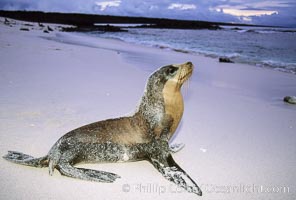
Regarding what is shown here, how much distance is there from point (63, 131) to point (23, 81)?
3.12m

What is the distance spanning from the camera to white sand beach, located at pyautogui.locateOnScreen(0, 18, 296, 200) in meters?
3.26

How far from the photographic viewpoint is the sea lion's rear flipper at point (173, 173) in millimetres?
3222

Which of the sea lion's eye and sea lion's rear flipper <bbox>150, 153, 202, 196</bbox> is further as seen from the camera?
the sea lion's eye

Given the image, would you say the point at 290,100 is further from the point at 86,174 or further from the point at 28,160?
the point at 28,160

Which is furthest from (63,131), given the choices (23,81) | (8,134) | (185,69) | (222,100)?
(222,100)

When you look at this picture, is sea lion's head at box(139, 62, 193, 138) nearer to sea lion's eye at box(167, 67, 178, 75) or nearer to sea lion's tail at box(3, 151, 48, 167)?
sea lion's eye at box(167, 67, 178, 75)

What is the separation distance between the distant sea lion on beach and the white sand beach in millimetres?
100

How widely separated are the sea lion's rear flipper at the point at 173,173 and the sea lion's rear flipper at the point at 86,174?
50 centimetres

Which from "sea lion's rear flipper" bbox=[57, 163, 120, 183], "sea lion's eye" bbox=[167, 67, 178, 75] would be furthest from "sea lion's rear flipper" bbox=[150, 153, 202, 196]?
"sea lion's eye" bbox=[167, 67, 178, 75]

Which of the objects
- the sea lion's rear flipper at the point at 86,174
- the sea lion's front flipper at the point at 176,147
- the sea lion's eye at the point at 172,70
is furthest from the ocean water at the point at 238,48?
the sea lion's rear flipper at the point at 86,174

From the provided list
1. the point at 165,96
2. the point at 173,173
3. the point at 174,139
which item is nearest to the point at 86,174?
the point at 173,173

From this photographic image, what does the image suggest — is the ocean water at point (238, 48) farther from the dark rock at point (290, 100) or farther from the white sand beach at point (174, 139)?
the white sand beach at point (174, 139)

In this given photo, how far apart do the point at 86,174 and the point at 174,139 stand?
5.81 feet

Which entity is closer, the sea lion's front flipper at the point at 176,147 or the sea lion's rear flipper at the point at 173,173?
the sea lion's rear flipper at the point at 173,173
